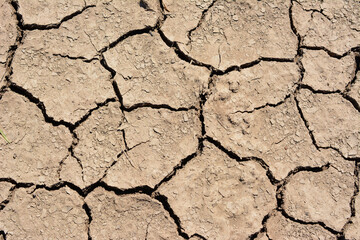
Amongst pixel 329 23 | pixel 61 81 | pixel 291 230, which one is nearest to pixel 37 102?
pixel 61 81

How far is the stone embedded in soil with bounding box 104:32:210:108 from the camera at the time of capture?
2270 mm

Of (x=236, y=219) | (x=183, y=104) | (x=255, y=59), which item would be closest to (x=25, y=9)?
(x=183, y=104)

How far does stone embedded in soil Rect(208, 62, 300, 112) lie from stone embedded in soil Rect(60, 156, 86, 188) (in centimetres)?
101

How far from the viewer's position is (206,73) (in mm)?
2322

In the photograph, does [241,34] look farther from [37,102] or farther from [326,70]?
[37,102]

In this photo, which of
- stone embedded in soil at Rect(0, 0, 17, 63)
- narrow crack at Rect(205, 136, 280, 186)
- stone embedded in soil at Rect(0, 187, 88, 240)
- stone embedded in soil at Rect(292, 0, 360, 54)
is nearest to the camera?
stone embedded in soil at Rect(0, 187, 88, 240)

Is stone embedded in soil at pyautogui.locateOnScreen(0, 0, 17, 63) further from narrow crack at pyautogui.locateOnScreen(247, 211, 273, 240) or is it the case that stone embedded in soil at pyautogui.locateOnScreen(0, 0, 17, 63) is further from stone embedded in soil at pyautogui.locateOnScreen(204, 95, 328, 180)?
narrow crack at pyautogui.locateOnScreen(247, 211, 273, 240)

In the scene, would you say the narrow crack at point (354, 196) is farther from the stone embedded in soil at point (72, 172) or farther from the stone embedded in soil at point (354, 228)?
the stone embedded in soil at point (72, 172)

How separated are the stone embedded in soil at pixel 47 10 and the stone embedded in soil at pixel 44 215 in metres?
1.22

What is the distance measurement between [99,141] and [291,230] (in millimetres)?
1416

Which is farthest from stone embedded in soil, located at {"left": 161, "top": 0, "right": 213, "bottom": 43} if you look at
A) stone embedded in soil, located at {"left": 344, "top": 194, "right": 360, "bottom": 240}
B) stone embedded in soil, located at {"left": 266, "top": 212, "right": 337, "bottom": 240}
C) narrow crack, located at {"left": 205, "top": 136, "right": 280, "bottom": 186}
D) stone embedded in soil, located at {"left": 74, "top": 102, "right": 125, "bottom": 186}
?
stone embedded in soil, located at {"left": 344, "top": 194, "right": 360, "bottom": 240}

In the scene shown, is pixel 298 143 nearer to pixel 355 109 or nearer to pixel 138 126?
pixel 355 109

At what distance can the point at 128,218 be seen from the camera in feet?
6.89

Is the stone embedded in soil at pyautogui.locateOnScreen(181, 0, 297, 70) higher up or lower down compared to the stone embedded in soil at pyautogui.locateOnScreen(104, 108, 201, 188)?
higher up
